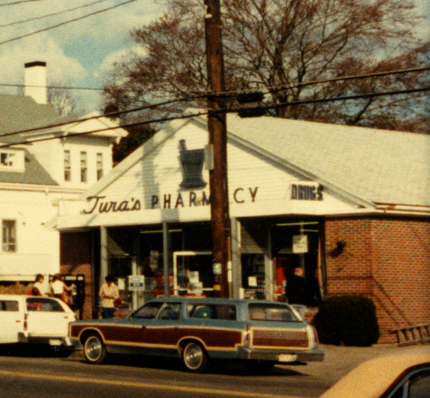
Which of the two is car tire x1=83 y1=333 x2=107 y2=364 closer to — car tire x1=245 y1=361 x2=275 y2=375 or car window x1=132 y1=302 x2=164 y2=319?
car window x1=132 y1=302 x2=164 y2=319

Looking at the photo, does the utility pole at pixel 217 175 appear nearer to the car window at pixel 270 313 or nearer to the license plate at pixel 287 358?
the car window at pixel 270 313

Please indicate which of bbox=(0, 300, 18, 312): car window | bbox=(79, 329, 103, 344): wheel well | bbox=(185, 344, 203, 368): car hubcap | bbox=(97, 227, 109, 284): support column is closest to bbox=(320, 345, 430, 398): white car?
bbox=(185, 344, 203, 368): car hubcap

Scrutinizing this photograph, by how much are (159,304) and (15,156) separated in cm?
2937

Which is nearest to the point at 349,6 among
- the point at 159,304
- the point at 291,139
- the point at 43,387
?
the point at 291,139

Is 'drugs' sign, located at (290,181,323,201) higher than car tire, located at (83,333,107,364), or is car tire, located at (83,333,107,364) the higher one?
'drugs' sign, located at (290,181,323,201)

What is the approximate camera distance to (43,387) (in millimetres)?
14242

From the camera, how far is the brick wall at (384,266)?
75.5 feet

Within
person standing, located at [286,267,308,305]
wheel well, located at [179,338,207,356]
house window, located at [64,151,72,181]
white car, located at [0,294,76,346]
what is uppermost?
house window, located at [64,151,72,181]

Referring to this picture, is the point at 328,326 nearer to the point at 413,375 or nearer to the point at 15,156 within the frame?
the point at 413,375

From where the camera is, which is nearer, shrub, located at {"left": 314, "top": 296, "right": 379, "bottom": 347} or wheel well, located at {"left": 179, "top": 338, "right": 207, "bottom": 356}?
A: wheel well, located at {"left": 179, "top": 338, "right": 207, "bottom": 356}

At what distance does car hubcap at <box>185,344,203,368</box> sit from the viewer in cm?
1667

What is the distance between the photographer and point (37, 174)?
1809 inches

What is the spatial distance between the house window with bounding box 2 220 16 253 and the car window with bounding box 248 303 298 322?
29.1 metres

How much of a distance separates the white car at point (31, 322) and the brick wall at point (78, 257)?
8149 millimetres
